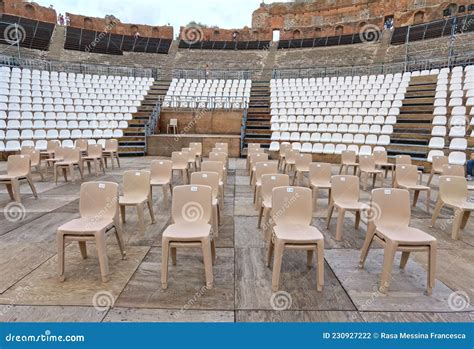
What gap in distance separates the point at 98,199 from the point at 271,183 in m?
2.22

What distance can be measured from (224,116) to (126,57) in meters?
12.1

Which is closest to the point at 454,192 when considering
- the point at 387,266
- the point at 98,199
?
the point at 387,266

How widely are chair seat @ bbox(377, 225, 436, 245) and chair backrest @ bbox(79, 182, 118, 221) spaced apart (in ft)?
9.33

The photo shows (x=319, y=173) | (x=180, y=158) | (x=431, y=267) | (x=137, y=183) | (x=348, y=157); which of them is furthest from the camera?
(x=348, y=157)

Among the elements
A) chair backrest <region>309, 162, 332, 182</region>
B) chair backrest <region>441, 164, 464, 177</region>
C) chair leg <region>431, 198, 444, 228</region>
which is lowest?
chair leg <region>431, 198, 444, 228</region>

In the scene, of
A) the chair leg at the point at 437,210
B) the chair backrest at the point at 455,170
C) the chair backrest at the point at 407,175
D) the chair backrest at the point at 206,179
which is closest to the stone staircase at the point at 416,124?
the chair backrest at the point at 455,170

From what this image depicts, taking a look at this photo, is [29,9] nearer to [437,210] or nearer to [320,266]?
[320,266]

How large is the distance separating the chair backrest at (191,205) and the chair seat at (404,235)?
5.87ft

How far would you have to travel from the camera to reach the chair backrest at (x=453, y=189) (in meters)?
4.35

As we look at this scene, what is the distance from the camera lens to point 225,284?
2828 mm

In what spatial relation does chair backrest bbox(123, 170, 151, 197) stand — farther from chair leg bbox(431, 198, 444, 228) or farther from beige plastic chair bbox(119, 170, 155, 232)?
chair leg bbox(431, 198, 444, 228)

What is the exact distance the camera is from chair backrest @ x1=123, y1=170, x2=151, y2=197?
4.29m

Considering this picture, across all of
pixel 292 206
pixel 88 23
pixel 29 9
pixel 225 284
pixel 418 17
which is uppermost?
pixel 418 17

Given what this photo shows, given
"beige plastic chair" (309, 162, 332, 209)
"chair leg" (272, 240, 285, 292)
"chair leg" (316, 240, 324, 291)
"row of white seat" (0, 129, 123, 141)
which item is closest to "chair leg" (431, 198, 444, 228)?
"beige plastic chair" (309, 162, 332, 209)
